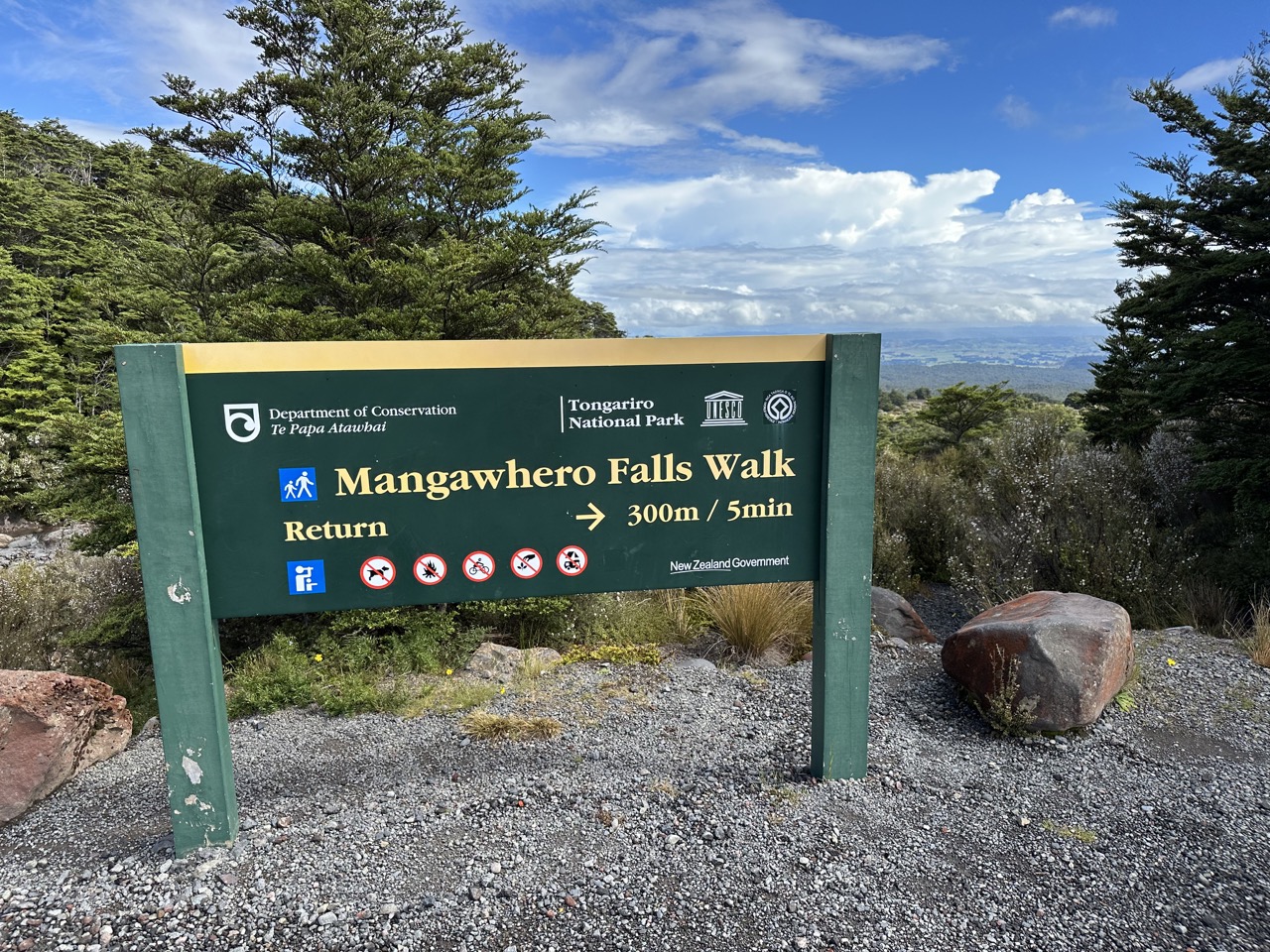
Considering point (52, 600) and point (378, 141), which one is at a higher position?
point (378, 141)

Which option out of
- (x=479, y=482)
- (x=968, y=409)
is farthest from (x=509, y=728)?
(x=968, y=409)

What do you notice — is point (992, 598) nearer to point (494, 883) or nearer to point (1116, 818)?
point (1116, 818)

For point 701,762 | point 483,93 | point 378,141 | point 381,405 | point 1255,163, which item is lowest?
point 701,762

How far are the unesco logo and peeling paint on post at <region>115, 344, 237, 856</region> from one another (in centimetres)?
250

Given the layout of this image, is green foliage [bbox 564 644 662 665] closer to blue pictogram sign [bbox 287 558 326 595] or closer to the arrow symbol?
the arrow symbol

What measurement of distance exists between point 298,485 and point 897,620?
19.0ft

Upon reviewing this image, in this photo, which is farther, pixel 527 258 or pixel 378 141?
pixel 527 258

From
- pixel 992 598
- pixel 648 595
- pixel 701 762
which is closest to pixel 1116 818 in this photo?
pixel 701 762

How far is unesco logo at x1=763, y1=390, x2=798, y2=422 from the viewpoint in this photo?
3354mm

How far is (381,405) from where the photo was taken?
307cm

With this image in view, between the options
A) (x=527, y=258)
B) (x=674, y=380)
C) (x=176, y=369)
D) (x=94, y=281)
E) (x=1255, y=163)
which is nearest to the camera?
(x=176, y=369)

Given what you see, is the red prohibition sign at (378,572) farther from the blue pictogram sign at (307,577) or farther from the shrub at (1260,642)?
the shrub at (1260,642)

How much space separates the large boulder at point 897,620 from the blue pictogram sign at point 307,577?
524 cm

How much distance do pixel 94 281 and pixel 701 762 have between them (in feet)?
90.3
